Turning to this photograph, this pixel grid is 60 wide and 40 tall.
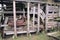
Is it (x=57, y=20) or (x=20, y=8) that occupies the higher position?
(x=20, y=8)

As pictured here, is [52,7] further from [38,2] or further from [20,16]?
[20,16]

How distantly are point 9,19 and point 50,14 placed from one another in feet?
8.37

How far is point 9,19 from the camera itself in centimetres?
792

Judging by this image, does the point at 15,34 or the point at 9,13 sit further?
the point at 9,13

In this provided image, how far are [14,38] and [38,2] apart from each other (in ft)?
8.14

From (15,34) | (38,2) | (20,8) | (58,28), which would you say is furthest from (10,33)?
(58,28)

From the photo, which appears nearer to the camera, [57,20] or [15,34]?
[15,34]

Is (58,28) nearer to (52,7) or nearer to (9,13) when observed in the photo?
(52,7)

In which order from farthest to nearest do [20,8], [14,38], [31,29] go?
[20,8], [31,29], [14,38]

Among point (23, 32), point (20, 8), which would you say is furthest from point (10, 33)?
point (20, 8)

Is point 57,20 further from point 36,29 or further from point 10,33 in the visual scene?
point 10,33

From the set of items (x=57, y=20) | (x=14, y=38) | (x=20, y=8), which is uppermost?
(x=20, y=8)

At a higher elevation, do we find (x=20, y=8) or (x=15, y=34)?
(x=20, y=8)

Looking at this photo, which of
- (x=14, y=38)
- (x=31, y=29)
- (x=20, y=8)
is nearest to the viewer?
(x=14, y=38)
